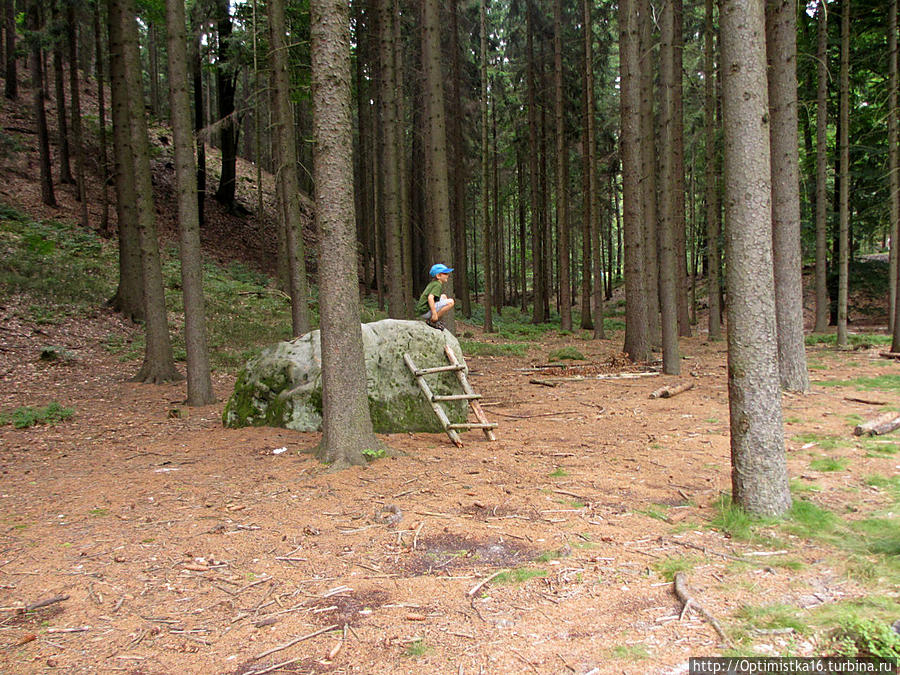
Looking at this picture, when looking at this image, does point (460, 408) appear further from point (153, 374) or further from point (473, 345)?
point (473, 345)

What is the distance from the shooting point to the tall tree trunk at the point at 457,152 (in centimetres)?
2028

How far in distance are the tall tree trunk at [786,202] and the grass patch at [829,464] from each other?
3823 mm

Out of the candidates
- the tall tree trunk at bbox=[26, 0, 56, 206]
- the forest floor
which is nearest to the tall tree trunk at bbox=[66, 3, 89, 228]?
the tall tree trunk at bbox=[26, 0, 56, 206]

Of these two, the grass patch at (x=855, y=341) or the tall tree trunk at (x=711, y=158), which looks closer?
the grass patch at (x=855, y=341)

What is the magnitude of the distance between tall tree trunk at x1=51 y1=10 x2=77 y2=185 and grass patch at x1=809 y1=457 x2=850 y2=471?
83.7ft

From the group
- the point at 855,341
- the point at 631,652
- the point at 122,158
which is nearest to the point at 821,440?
the point at 631,652

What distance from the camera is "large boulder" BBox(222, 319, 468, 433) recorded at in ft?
24.5

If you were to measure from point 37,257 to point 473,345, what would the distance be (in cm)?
1411

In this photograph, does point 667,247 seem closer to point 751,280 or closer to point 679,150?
point 679,150

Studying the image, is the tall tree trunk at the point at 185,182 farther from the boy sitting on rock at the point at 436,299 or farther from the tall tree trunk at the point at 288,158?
the boy sitting on rock at the point at 436,299

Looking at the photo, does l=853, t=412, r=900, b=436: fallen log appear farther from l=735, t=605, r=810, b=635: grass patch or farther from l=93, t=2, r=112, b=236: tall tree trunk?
l=93, t=2, r=112, b=236: tall tree trunk

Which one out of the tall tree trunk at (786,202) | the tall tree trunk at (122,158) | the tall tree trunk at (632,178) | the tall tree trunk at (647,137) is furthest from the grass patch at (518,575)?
the tall tree trunk at (122,158)

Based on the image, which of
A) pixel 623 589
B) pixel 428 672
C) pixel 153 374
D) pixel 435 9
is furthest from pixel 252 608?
pixel 435 9

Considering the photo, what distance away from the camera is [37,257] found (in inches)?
664
